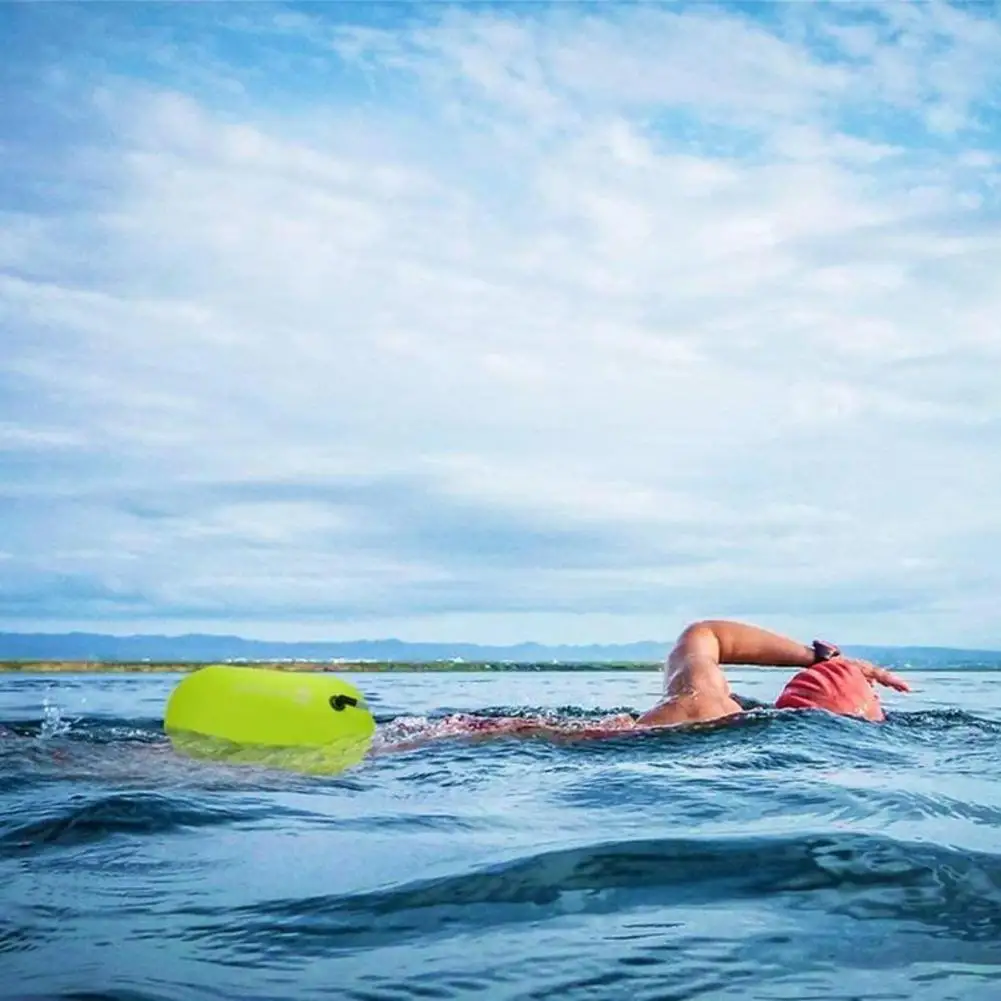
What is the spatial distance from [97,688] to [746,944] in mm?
22156

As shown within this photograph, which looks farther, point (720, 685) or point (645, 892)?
point (720, 685)

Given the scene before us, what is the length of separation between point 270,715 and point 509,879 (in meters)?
4.91

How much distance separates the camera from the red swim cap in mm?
9773

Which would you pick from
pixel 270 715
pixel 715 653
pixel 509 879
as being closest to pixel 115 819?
pixel 509 879

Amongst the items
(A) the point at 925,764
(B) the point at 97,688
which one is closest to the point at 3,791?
(A) the point at 925,764

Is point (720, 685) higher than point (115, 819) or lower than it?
higher

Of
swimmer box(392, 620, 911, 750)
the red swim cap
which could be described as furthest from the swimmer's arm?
the red swim cap

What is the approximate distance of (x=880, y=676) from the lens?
991 centimetres

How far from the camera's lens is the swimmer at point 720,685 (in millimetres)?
9141

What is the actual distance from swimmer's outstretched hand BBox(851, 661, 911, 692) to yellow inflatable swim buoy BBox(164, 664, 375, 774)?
426cm

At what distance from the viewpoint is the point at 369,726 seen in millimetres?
9578

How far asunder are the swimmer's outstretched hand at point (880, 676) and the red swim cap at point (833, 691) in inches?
1.7

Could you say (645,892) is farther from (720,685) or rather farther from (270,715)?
(720,685)

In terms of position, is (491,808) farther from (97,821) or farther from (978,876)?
(978,876)
